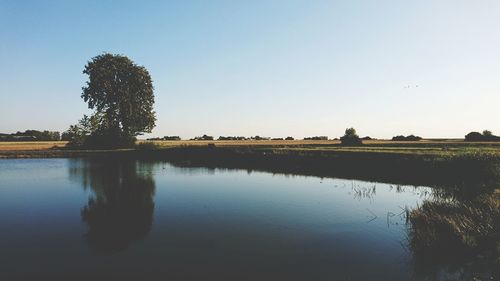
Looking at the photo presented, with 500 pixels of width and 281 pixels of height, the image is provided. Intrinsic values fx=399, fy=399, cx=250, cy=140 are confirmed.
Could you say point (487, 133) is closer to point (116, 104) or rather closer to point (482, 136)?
point (482, 136)

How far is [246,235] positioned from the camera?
21.3 meters

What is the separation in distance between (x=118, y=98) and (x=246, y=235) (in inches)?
2810

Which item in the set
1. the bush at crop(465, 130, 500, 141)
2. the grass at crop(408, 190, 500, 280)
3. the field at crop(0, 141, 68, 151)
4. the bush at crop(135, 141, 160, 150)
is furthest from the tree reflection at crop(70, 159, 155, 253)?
the bush at crop(465, 130, 500, 141)

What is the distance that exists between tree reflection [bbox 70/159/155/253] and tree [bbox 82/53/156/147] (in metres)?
39.1

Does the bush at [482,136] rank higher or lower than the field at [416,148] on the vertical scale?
higher

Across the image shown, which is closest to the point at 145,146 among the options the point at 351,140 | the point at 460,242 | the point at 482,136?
the point at 351,140

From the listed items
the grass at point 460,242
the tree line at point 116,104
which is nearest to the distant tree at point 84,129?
the tree line at point 116,104

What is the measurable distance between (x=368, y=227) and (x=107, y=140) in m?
74.8

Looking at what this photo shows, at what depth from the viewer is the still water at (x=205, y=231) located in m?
16.0

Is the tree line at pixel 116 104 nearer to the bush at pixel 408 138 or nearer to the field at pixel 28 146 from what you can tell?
the field at pixel 28 146

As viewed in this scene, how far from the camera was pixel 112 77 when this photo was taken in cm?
8569

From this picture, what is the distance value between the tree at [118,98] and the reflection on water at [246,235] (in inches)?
2015

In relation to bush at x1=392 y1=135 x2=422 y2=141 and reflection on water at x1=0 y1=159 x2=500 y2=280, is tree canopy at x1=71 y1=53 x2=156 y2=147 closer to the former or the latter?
reflection on water at x1=0 y1=159 x2=500 y2=280

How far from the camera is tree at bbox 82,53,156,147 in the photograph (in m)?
84.8
